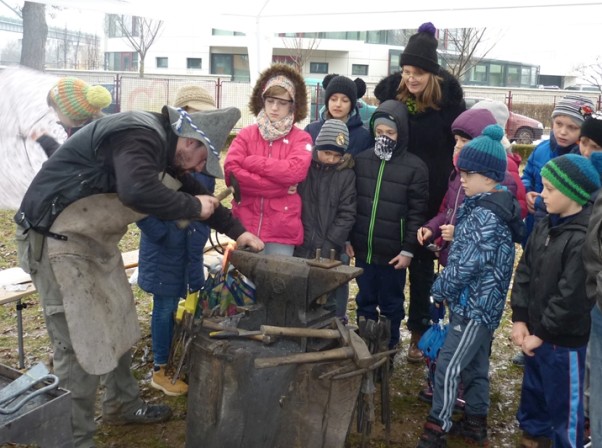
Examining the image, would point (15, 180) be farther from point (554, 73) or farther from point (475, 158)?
point (554, 73)

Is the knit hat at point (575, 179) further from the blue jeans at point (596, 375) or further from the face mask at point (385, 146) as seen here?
the face mask at point (385, 146)

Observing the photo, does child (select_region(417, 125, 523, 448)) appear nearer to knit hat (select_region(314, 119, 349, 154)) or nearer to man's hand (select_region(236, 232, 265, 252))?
knit hat (select_region(314, 119, 349, 154))

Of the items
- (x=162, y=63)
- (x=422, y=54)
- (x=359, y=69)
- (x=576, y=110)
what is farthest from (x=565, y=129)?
(x=162, y=63)

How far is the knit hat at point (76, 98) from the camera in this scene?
3.54 metres

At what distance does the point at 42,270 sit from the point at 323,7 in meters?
5.37

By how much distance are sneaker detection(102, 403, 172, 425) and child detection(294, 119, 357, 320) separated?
1243 mm

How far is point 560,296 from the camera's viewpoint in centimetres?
254

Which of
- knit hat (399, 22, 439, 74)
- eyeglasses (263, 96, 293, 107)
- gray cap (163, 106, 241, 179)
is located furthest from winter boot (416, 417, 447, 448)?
knit hat (399, 22, 439, 74)

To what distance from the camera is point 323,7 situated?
7.04m

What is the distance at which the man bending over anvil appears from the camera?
239 cm

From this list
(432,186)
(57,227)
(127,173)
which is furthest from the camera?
(432,186)

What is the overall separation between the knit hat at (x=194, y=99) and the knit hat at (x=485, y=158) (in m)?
1.55

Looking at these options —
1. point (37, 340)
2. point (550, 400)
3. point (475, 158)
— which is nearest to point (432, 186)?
point (475, 158)

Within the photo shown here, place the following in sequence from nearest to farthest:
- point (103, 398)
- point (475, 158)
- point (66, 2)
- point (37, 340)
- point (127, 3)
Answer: point (475, 158) < point (103, 398) < point (37, 340) < point (66, 2) < point (127, 3)
